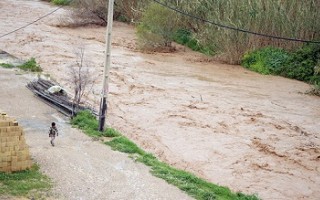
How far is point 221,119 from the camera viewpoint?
715 inches

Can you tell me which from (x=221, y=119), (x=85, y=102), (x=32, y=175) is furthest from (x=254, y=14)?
(x=32, y=175)

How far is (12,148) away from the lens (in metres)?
11.4

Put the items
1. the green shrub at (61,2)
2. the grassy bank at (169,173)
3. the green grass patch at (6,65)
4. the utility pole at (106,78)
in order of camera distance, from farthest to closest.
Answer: the green shrub at (61,2), the green grass patch at (6,65), the utility pole at (106,78), the grassy bank at (169,173)

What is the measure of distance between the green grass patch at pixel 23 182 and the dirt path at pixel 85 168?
0.86 ft

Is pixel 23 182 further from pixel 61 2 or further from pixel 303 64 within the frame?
pixel 61 2

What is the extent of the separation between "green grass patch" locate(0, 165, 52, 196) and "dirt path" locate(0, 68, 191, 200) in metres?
0.26

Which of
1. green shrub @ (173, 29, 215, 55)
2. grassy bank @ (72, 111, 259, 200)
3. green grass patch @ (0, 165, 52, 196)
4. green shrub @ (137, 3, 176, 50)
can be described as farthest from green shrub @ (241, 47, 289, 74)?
green grass patch @ (0, 165, 52, 196)

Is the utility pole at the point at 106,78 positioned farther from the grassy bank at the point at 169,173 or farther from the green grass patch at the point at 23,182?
the green grass patch at the point at 23,182

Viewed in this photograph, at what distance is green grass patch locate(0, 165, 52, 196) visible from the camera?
34.8ft

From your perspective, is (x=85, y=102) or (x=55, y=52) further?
(x=55, y=52)

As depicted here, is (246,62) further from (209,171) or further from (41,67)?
(209,171)

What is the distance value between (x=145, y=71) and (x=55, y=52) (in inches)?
219

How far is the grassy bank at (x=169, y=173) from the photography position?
11641 millimetres

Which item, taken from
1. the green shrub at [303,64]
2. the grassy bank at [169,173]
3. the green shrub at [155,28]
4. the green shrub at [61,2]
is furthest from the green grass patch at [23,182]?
the green shrub at [61,2]
